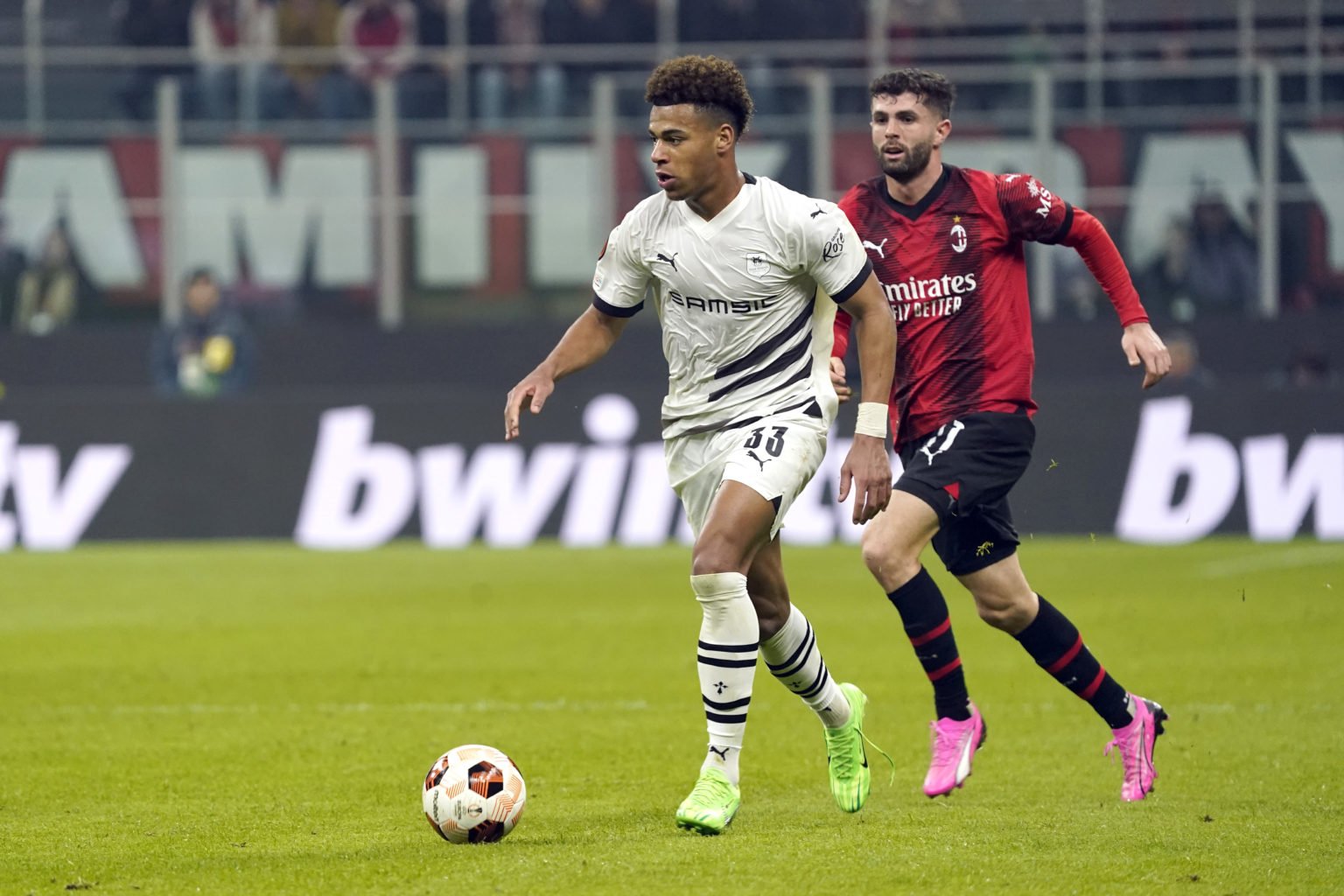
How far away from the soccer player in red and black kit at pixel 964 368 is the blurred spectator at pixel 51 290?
1469 cm

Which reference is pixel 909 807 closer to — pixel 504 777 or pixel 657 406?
pixel 504 777

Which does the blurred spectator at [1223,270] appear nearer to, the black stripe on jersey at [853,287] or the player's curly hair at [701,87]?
the black stripe on jersey at [853,287]

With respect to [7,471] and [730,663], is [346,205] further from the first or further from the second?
[730,663]

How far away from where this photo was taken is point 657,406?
16.6 m

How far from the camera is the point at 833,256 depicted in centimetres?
614

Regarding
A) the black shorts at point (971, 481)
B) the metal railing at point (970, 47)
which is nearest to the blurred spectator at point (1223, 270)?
the metal railing at point (970, 47)

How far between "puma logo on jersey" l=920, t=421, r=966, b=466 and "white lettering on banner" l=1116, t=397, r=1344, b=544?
32.0ft

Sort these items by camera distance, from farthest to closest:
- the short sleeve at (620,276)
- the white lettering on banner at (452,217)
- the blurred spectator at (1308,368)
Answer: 1. the white lettering on banner at (452,217)
2. the blurred spectator at (1308,368)
3. the short sleeve at (620,276)

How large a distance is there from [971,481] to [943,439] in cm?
19

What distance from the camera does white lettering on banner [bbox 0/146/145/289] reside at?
65.8 feet

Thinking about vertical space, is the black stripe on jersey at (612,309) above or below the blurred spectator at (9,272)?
above

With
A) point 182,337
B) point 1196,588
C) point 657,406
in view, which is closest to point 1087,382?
point 657,406

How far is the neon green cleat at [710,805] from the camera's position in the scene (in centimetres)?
575

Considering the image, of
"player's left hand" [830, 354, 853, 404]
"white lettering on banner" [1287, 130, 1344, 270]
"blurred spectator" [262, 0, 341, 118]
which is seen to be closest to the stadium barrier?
"white lettering on banner" [1287, 130, 1344, 270]
